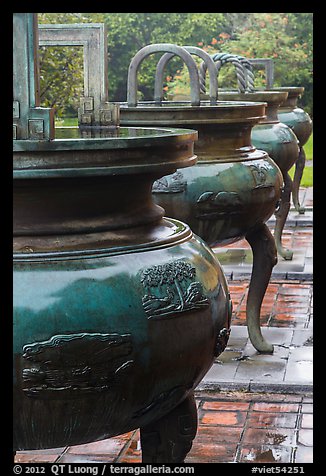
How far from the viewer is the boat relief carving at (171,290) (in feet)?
7.15

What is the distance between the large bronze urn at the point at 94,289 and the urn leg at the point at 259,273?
6.96 feet

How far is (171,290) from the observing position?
221 centimetres

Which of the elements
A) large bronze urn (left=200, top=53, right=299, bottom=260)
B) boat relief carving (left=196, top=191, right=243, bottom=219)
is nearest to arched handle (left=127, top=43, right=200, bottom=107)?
boat relief carving (left=196, top=191, right=243, bottom=219)

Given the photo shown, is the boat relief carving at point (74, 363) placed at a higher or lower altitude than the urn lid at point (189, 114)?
lower

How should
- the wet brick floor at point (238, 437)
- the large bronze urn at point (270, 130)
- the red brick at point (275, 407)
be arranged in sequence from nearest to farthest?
the wet brick floor at point (238, 437) < the red brick at point (275, 407) < the large bronze urn at point (270, 130)

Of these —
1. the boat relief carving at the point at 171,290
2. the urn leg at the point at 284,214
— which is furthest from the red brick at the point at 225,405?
the urn leg at the point at 284,214

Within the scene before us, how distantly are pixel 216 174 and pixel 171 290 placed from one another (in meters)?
1.80

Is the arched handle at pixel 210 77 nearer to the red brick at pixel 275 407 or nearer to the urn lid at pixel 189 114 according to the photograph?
the urn lid at pixel 189 114

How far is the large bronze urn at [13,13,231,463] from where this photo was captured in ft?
6.85

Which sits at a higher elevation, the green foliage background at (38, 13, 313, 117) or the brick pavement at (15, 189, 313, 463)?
the green foliage background at (38, 13, 313, 117)

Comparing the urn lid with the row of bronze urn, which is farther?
the urn lid

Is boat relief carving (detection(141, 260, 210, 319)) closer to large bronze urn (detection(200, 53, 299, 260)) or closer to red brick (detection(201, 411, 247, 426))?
red brick (detection(201, 411, 247, 426))

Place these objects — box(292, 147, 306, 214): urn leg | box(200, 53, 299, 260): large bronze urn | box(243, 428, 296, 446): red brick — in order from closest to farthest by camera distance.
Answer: box(243, 428, 296, 446): red brick
box(200, 53, 299, 260): large bronze urn
box(292, 147, 306, 214): urn leg
